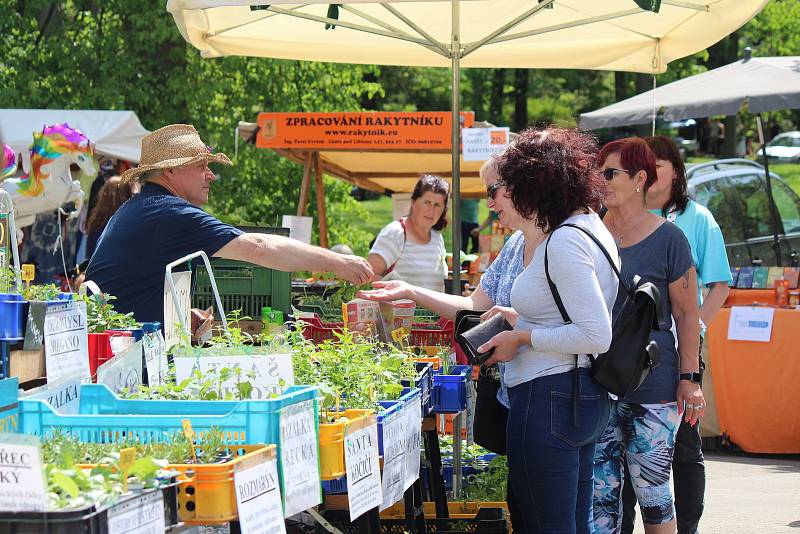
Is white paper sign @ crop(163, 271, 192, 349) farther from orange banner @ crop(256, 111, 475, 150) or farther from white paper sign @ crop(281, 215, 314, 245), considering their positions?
orange banner @ crop(256, 111, 475, 150)

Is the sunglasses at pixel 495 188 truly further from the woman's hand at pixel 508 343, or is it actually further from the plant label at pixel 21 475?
the plant label at pixel 21 475

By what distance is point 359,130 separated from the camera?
9.25 metres

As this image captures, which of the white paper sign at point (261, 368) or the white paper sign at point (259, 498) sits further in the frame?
the white paper sign at point (261, 368)

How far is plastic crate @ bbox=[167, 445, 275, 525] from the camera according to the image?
2.36m

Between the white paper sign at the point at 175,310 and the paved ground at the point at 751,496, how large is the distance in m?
3.23

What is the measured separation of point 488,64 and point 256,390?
4533 millimetres

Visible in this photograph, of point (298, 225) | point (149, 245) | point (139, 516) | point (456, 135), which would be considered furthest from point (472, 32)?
point (139, 516)

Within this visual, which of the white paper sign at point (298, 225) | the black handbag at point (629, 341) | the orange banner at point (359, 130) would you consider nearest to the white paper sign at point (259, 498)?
the black handbag at point (629, 341)

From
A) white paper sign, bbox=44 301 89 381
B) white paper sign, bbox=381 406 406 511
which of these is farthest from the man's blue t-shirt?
Result: white paper sign, bbox=381 406 406 511

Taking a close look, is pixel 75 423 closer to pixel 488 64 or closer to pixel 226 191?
pixel 488 64

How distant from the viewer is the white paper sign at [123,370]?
2.98 m

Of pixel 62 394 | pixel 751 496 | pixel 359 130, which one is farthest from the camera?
pixel 359 130

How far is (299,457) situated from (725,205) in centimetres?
966

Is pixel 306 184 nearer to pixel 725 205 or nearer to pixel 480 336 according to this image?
pixel 725 205
